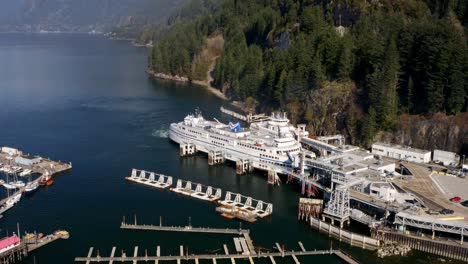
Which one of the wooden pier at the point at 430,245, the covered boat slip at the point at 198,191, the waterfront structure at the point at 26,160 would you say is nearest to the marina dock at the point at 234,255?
the wooden pier at the point at 430,245

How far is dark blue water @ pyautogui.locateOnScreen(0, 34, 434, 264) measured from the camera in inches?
2148

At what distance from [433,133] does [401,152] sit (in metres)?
6.66

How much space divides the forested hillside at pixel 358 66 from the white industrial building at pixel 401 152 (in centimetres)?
448

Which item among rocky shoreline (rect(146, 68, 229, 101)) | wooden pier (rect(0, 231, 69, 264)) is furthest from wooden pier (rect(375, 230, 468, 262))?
rocky shoreline (rect(146, 68, 229, 101))

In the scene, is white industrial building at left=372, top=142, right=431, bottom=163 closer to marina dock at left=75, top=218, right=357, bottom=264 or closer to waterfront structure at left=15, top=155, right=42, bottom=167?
marina dock at left=75, top=218, right=357, bottom=264

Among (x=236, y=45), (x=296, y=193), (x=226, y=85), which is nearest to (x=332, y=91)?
(x=296, y=193)

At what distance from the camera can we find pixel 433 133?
75.8 meters

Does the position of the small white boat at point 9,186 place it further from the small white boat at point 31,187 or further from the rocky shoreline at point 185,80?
the rocky shoreline at point 185,80

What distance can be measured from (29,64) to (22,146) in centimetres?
12149

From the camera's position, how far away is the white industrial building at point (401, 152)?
7194 centimetres

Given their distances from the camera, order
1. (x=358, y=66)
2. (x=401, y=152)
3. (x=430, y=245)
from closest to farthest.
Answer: (x=430, y=245) < (x=401, y=152) < (x=358, y=66)

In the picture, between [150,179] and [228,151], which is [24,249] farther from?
[228,151]

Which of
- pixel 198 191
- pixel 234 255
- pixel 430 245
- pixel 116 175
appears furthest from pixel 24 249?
pixel 430 245

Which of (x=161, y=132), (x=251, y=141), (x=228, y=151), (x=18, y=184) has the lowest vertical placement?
(x=18, y=184)
